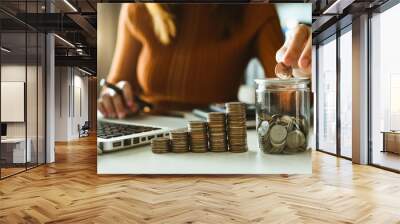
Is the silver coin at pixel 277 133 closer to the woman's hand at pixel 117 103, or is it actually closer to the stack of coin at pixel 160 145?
the stack of coin at pixel 160 145

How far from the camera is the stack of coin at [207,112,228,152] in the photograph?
19.4 ft

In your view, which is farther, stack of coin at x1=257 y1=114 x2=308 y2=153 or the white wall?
the white wall

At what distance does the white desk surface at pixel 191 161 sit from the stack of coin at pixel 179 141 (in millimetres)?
80

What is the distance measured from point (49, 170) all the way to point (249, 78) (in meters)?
3.94

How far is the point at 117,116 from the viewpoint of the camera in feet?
19.6

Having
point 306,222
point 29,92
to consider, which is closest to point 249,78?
point 306,222

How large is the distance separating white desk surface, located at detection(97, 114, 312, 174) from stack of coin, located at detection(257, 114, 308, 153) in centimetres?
11

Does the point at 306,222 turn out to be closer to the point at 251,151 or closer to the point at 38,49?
the point at 251,151

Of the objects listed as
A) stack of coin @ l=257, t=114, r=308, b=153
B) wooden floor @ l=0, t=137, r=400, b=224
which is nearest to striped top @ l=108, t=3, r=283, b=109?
stack of coin @ l=257, t=114, r=308, b=153

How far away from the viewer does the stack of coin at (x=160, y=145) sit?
594 cm

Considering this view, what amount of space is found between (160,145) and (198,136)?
1.98 ft

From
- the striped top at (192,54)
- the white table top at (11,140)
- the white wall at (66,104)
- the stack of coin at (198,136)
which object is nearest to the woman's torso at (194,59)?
the striped top at (192,54)

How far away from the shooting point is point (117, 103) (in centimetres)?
596

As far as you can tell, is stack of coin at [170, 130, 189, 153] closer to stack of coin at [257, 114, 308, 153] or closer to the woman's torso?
the woman's torso
